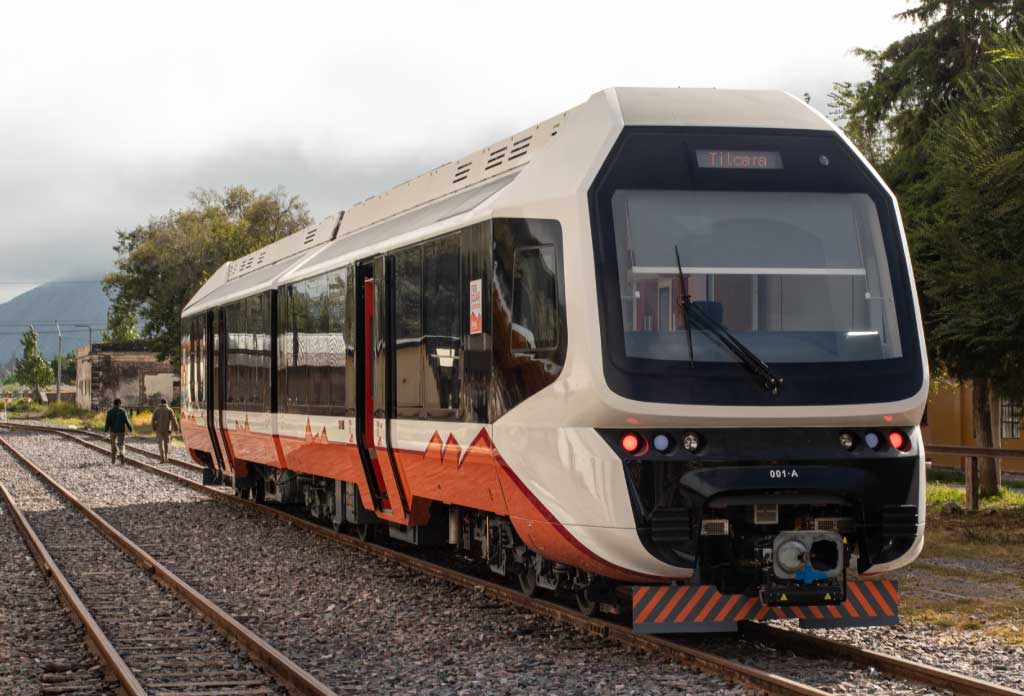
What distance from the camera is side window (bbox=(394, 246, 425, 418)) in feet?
37.1

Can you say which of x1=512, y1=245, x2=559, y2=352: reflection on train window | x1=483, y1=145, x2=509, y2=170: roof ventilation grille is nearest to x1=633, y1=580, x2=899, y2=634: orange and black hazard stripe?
x1=512, y1=245, x2=559, y2=352: reflection on train window

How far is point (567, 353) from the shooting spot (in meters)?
8.59

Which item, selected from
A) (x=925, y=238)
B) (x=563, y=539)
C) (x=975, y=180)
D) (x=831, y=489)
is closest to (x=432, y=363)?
(x=563, y=539)

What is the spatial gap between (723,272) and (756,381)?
0.68 meters

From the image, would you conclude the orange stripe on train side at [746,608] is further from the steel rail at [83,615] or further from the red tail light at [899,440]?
the steel rail at [83,615]

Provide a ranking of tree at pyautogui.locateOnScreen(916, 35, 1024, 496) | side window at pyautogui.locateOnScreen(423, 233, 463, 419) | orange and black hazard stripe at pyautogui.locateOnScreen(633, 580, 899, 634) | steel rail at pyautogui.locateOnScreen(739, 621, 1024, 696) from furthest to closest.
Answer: tree at pyautogui.locateOnScreen(916, 35, 1024, 496), side window at pyautogui.locateOnScreen(423, 233, 463, 419), orange and black hazard stripe at pyautogui.locateOnScreen(633, 580, 899, 634), steel rail at pyautogui.locateOnScreen(739, 621, 1024, 696)

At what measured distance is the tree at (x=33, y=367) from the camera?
125 m

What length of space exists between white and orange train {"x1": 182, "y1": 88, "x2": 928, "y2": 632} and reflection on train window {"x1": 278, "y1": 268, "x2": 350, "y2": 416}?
3631mm

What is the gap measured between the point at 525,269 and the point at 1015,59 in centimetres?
872

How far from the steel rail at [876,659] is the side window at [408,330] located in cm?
328

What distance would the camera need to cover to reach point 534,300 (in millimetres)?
9078

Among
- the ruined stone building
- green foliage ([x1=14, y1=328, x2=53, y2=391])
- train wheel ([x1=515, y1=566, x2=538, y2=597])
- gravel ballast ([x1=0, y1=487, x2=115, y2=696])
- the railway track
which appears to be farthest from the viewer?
green foliage ([x1=14, y1=328, x2=53, y2=391])

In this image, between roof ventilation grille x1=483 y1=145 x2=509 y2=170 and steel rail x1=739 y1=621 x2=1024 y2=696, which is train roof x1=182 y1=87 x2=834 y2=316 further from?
steel rail x1=739 y1=621 x2=1024 y2=696

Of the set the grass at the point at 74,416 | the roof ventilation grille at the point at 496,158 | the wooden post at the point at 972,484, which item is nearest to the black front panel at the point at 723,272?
the roof ventilation grille at the point at 496,158
